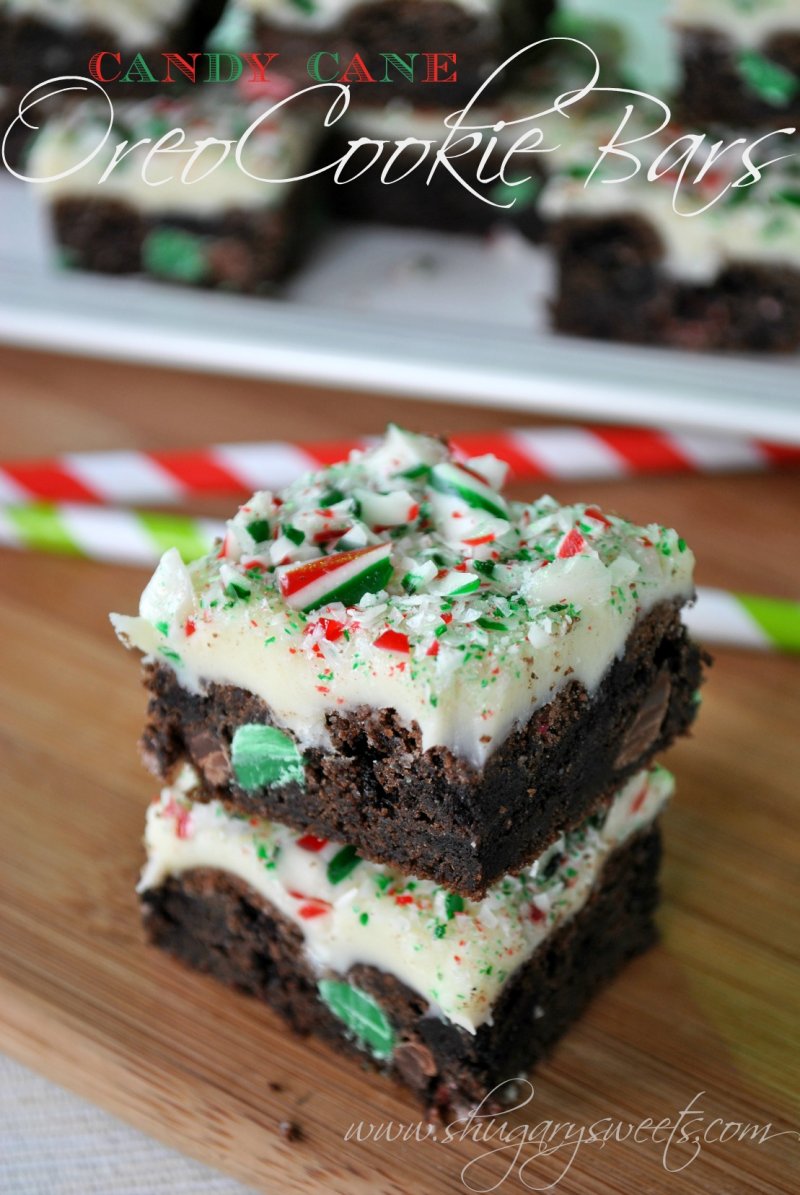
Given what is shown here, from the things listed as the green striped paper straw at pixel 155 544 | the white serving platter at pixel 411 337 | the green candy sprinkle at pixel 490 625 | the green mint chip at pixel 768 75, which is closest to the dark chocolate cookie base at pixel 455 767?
the green candy sprinkle at pixel 490 625

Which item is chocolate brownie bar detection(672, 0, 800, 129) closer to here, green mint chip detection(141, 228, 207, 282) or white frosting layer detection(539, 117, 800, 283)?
white frosting layer detection(539, 117, 800, 283)

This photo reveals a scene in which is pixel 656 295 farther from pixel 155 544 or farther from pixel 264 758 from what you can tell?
pixel 264 758

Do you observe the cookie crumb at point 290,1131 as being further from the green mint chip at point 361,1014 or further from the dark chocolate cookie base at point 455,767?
the dark chocolate cookie base at point 455,767

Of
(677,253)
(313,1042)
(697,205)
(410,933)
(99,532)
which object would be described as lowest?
(313,1042)

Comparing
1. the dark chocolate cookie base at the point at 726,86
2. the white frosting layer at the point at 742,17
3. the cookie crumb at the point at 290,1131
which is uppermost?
the white frosting layer at the point at 742,17

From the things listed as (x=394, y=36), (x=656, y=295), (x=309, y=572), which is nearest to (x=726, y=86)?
(x=656, y=295)

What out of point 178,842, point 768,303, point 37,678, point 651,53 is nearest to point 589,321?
point 768,303

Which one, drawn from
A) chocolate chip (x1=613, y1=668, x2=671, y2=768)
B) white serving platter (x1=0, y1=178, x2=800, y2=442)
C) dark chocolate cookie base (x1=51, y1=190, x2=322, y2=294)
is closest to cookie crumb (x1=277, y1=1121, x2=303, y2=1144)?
chocolate chip (x1=613, y1=668, x2=671, y2=768)
